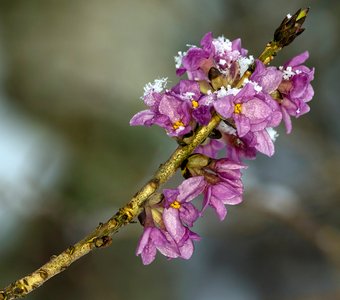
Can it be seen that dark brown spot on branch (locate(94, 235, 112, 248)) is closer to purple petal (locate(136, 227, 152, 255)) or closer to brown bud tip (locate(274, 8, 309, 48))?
purple petal (locate(136, 227, 152, 255))

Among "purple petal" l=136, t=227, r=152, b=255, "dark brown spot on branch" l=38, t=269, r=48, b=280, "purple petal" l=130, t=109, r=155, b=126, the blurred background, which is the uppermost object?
the blurred background

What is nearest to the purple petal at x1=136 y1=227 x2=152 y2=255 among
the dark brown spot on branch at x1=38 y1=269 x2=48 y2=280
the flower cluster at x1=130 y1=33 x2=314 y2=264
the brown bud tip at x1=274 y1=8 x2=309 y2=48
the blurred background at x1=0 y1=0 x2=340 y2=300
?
the flower cluster at x1=130 y1=33 x2=314 y2=264

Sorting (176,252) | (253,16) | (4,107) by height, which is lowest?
(176,252)

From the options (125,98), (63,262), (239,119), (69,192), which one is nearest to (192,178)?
(239,119)

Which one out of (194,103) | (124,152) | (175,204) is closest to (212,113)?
(194,103)

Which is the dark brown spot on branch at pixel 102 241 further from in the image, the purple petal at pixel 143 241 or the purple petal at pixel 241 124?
the purple petal at pixel 241 124

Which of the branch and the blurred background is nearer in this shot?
the branch

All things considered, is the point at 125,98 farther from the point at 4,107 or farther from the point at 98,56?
the point at 4,107
